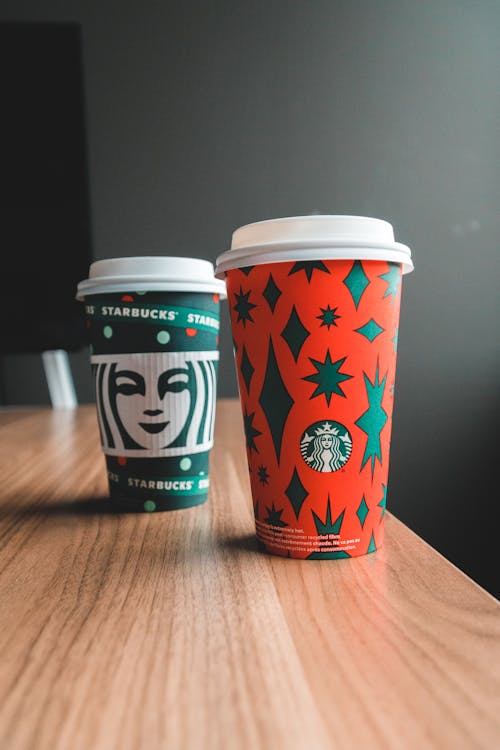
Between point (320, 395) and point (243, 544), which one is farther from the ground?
point (320, 395)

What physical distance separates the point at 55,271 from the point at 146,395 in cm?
102

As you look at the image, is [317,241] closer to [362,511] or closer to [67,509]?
[362,511]

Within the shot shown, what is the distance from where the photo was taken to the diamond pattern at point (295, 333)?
41cm

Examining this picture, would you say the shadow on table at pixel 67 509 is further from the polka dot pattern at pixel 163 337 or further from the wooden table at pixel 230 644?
the polka dot pattern at pixel 163 337

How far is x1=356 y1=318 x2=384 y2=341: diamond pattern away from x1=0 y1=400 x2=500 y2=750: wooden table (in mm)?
144

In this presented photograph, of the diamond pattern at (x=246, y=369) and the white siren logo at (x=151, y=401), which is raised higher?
the diamond pattern at (x=246, y=369)

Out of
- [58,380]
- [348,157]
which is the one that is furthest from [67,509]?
[348,157]

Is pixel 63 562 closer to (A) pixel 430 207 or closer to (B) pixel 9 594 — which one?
(B) pixel 9 594

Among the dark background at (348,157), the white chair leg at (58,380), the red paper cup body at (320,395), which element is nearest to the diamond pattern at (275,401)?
the red paper cup body at (320,395)

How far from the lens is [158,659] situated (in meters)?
0.28

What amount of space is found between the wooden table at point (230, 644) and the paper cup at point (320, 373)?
27mm

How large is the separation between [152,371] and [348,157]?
5.56ft

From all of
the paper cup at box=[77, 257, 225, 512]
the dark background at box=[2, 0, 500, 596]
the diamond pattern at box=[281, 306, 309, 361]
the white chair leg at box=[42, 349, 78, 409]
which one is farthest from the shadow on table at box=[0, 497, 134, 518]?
the dark background at box=[2, 0, 500, 596]

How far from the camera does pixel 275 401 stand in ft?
1.40
